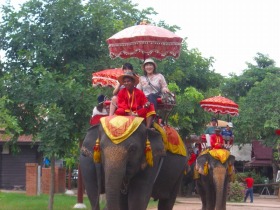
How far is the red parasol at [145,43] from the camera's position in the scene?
11.2m

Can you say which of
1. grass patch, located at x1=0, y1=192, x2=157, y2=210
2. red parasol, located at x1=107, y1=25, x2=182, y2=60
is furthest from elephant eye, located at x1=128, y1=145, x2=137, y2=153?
grass patch, located at x1=0, y1=192, x2=157, y2=210

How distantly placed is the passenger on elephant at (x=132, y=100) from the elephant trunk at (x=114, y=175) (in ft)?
3.27

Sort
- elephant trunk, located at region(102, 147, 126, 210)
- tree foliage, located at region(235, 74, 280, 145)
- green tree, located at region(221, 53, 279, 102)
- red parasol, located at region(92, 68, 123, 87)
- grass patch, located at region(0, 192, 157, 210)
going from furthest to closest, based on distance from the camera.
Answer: green tree, located at region(221, 53, 279, 102) < tree foliage, located at region(235, 74, 280, 145) < grass patch, located at region(0, 192, 157, 210) < red parasol, located at region(92, 68, 123, 87) < elephant trunk, located at region(102, 147, 126, 210)

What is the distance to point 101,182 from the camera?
857 cm

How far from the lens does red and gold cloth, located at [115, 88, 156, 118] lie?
8758 millimetres

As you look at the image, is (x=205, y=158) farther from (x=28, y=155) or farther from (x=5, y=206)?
(x=28, y=155)

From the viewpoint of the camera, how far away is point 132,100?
8852 mm

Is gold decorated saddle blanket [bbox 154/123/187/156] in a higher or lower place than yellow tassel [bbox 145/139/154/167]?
higher

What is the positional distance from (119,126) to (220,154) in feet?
26.3

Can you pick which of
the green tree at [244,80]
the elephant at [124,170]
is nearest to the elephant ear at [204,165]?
the elephant at [124,170]

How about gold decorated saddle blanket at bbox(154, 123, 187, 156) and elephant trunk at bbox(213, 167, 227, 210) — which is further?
elephant trunk at bbox(213, 167, 227, 210)

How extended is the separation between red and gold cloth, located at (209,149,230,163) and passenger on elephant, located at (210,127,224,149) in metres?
0.13

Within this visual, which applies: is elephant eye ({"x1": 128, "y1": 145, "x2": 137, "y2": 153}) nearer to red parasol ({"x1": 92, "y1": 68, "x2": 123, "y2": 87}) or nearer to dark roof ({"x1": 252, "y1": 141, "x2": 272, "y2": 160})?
red parasol ({"x1": 92, "y1": 68, "x2": 123, "y2": 87})

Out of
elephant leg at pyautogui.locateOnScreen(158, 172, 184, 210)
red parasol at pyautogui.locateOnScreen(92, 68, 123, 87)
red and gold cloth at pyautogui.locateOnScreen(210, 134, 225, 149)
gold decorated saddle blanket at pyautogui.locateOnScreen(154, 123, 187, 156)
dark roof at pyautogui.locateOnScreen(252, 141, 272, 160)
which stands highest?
red parasol at pyautogui.locateOnScreen(92, 68, 123, 87)
